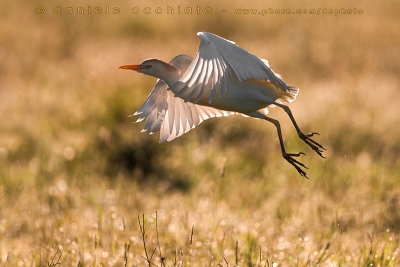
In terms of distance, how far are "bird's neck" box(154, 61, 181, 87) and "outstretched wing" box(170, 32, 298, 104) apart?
12cm

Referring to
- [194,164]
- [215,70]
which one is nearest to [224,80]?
[215,70]

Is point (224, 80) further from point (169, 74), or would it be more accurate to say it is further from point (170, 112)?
point (170, 112)

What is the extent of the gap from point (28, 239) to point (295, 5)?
28.6 ft

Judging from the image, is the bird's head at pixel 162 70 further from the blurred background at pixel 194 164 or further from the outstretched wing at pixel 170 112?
the blurred background at pixel 194 164

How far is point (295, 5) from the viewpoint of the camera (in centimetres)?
1188

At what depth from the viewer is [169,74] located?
2584 mm

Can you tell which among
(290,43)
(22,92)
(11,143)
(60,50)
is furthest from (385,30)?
(11,143)

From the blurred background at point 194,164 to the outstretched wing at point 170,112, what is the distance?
0.54 meters

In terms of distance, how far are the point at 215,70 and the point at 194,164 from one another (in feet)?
10.2

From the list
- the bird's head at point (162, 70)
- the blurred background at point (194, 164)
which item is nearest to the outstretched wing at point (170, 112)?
the bird's head at point (162, 70)

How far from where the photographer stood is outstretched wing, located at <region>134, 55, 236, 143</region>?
112 inches

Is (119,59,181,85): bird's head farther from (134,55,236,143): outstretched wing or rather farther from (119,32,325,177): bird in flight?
(134,55,236,143): outstretched wing

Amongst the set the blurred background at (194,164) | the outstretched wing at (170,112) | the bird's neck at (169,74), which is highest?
the bird's neck at (169,74)

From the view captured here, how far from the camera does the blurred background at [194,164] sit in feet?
11.8
